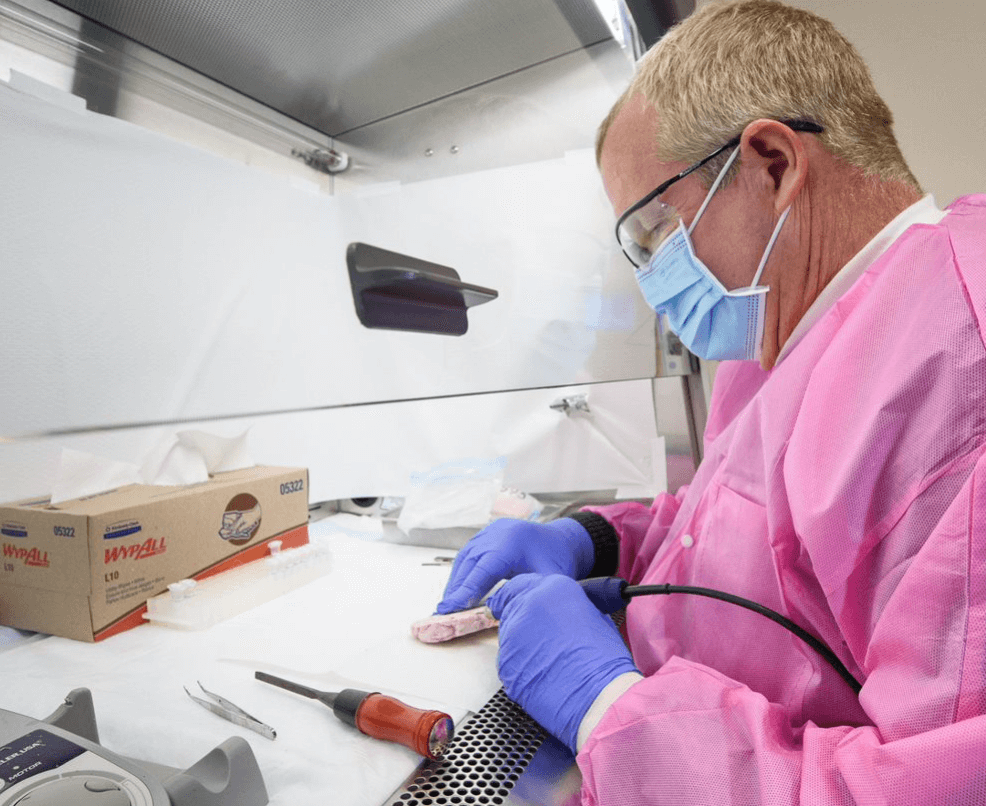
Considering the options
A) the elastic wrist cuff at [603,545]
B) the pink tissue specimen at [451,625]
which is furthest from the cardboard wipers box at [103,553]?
the elastic wrist cuff at [603,545]

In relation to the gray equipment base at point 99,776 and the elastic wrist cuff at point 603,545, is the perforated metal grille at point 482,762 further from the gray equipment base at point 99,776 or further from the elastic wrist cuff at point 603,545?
the elastic wrist cuff at point 603,545

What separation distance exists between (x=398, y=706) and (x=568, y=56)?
3.91ft

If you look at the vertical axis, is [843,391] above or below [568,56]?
below

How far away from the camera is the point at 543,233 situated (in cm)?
133

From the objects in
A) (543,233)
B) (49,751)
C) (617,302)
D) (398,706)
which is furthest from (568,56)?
(49,751)

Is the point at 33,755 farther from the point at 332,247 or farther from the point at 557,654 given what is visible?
the point at 332,247

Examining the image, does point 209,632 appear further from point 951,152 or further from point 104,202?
point 951,152

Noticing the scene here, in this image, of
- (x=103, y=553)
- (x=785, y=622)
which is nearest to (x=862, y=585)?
(x=785, y=622)

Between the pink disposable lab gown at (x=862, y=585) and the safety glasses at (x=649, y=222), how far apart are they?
0.26 m

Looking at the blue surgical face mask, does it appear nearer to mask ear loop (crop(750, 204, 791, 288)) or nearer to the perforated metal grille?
mask ear loop (crop(750, 204, 791, 288))

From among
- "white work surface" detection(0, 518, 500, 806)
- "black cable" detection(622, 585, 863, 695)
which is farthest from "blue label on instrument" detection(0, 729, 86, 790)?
"black cable" detection(622, 585, 863, 695)

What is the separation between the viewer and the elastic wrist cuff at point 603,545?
3.56 feet

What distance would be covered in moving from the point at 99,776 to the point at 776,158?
0.92 meters

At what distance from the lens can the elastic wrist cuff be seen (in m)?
1.09
